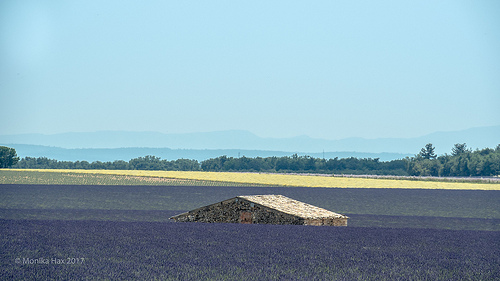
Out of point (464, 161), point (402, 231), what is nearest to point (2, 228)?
point (402, 231)

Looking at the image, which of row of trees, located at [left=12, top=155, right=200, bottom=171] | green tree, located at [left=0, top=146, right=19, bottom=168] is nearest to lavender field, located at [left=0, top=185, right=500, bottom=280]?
green tree, located at [left=0, top=146, right=19, bottom=168]

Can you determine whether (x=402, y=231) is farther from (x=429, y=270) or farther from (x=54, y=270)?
(x=54, y=270)

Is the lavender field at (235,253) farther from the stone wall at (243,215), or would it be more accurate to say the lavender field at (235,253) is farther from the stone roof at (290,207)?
the stone roof at (290,207)

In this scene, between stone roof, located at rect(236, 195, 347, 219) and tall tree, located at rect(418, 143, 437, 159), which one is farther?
tall tree, located at rect(418, 143, 437, 159)

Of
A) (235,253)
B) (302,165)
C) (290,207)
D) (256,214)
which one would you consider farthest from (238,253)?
(302,165)

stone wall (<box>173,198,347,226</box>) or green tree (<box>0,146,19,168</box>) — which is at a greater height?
Result: green tree (<box>0,146,19,168</box>)

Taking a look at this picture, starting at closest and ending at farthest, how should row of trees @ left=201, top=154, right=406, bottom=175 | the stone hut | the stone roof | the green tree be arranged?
the stone hut, the stone roof, the green tree, row of trees @ left=201, top=154, right=406, bottom=175

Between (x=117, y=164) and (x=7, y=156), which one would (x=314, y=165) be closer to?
(x=117, y=164)

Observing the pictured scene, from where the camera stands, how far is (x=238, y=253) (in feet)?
38.5

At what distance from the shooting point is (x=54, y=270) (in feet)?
30.7

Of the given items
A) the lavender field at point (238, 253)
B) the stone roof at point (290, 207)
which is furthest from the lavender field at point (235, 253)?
the stone roof at point (290, 207)

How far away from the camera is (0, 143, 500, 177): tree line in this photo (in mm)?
105688

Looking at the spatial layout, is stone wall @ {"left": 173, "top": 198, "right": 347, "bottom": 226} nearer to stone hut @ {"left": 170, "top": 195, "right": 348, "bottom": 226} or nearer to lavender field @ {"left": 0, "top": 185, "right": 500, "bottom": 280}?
stone hut @ {"left": 170, "top": 195, "right": 348, "bottom": 226}

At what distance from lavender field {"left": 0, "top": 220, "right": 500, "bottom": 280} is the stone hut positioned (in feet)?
10.2
